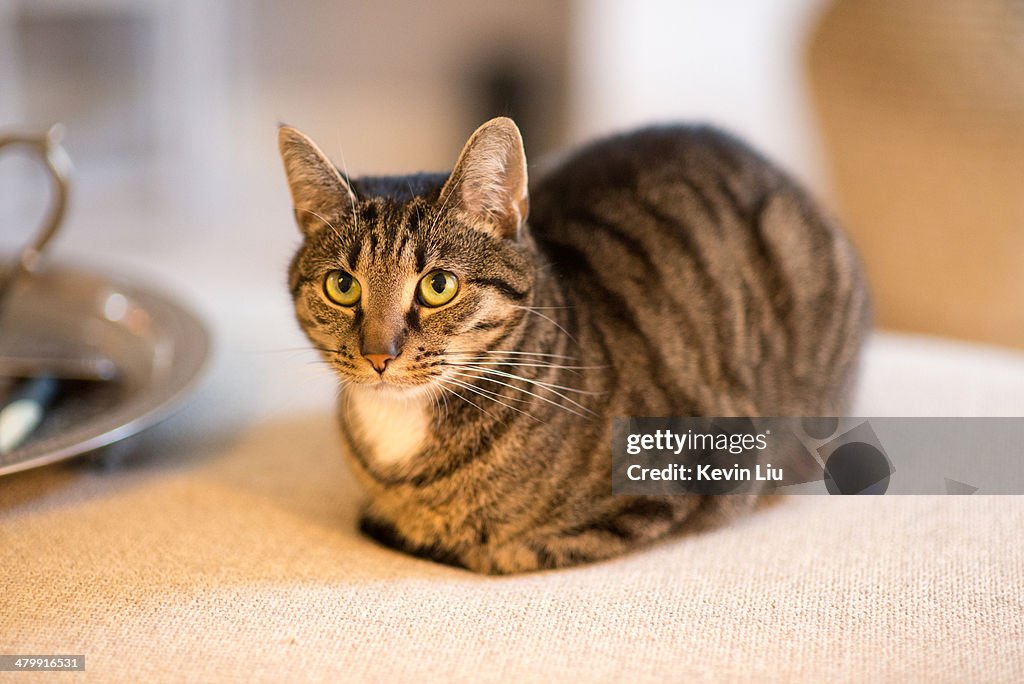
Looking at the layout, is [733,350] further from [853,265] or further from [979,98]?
[979,98]

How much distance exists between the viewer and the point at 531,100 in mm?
3537

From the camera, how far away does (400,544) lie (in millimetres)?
1139

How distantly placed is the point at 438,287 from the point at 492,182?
0.12 meters

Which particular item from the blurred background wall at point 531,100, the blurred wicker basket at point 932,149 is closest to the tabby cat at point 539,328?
the blurred background wall at point 531,100

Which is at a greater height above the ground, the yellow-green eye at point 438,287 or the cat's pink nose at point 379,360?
the yellow-green eye at point 438,287

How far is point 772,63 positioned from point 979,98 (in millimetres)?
1532

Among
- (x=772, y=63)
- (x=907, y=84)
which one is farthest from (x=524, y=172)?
(x=772, y=63)

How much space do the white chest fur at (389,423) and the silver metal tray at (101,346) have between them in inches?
9.1

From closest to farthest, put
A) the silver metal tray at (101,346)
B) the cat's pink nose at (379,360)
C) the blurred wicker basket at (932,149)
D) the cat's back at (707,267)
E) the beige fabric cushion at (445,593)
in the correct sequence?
the beige fabric cushion at (445,593)
the cat's pink nose at (379,360)
the silver metal tray at (101,346)
the cat's back at (707,267)
the blurred wicker basket at (932,149)

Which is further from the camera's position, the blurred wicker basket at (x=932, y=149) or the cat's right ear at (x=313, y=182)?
the blurred wicker basket at (x=932, y=149)

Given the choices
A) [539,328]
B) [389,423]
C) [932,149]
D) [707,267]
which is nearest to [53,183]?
[389,423]

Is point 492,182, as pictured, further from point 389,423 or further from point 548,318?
point 389,423
